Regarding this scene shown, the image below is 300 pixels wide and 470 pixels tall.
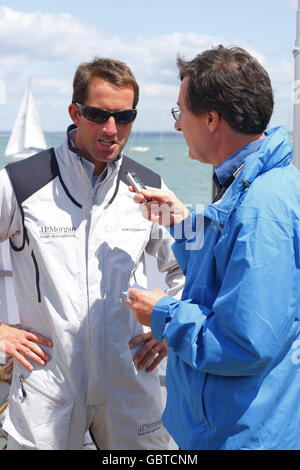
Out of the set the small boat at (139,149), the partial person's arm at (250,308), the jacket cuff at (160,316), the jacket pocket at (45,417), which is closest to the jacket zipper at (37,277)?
the jacket pocket at (45,417)

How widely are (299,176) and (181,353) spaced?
0.57 meters

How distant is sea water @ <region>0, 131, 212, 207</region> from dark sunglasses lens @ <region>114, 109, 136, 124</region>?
29187mm

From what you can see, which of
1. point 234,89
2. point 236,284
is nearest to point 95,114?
point 234,89

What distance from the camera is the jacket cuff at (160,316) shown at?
1.48 m

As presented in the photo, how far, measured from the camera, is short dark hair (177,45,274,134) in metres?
1.44

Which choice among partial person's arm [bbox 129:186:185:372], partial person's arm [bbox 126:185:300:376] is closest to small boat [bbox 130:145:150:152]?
partial person's arm [bbox 129:186:185:372]

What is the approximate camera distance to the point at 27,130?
32.0 meters

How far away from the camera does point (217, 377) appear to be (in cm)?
144

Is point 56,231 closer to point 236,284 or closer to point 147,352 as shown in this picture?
point 147,352

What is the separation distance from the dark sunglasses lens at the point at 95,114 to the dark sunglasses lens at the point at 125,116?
0.14 ft

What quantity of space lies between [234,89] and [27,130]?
31948mm
